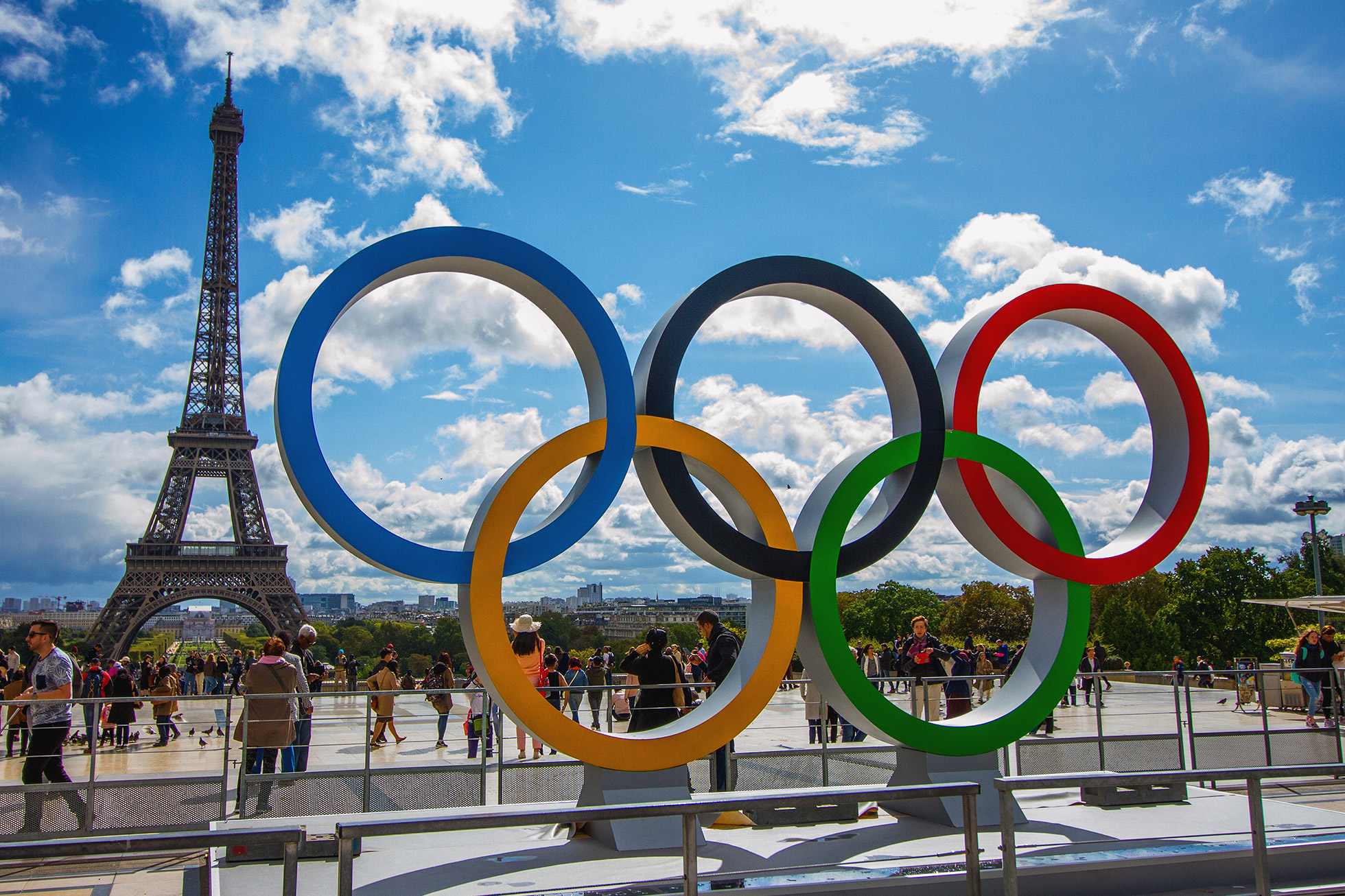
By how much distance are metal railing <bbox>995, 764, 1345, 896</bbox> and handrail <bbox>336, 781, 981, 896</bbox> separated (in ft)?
0.68

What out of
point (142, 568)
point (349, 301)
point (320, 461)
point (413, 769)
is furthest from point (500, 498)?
point (142, 568)

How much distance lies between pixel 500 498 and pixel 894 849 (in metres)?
3.85

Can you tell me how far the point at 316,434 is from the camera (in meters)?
6.67

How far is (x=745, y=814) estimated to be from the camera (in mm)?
8000

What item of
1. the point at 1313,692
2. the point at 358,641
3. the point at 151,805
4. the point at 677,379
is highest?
the point at 677,379

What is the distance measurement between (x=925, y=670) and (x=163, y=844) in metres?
7.94

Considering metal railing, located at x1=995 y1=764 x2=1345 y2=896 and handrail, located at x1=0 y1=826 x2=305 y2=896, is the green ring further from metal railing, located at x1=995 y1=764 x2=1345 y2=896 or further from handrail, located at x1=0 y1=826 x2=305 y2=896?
handrail, located at x1=0 y1=826 x2=305 y2=896

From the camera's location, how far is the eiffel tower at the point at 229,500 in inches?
1908

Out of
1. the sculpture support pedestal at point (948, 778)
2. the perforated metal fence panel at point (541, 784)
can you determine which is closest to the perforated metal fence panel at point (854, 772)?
the sculpture support pedestal at point (948, 778)

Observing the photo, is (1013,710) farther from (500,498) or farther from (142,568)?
(142,568)

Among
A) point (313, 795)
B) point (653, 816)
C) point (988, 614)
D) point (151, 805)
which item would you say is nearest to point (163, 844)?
point (653, 816)

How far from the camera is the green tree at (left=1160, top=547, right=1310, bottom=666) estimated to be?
40594mm

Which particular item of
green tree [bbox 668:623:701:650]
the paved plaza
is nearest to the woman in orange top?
the paved plaza

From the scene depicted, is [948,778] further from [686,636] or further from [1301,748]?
[686,636]
